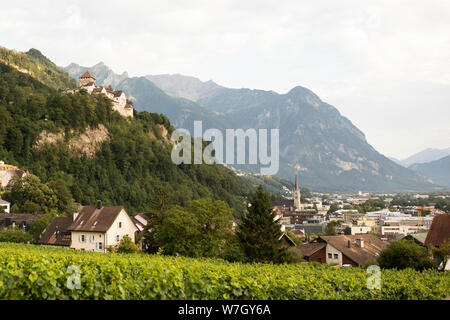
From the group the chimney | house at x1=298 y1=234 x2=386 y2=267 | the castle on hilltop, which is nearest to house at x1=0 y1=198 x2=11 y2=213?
house at x1=298 y1=234 x2=386 y2=267

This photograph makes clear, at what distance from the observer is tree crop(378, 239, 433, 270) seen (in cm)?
3938

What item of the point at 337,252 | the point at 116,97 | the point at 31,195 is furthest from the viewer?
Answer: the point at 116,97

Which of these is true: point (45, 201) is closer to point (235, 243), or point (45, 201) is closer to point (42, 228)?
point (42, 228)

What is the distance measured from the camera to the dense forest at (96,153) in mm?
117875

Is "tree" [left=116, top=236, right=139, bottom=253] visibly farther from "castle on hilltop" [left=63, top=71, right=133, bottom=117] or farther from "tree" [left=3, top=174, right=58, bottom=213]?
"castle on hilltop" [left=63, top=71, right=133, bottom=117]

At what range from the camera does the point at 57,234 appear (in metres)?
62.2

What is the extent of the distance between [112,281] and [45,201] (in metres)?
84.8

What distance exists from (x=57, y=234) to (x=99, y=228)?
8.01 metres

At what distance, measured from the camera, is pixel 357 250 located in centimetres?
5822

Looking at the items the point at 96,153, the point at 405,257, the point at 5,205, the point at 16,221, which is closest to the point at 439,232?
the point at 405,257

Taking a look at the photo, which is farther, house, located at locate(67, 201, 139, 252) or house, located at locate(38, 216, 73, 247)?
house, located at locate(38, 216, 73, 247)

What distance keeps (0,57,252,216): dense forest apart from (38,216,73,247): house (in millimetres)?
43635

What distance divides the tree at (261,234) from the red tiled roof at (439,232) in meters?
17.3

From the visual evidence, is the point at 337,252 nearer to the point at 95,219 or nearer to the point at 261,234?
the point at 261,234
